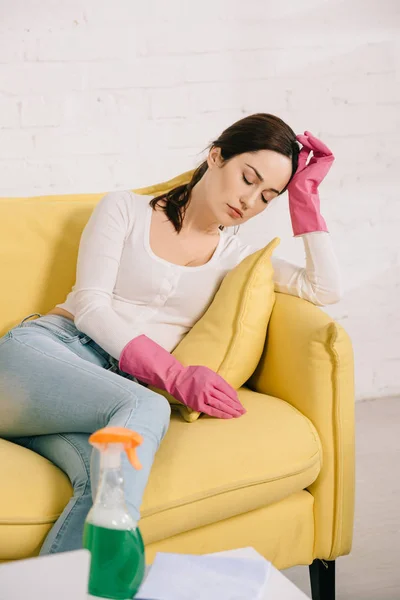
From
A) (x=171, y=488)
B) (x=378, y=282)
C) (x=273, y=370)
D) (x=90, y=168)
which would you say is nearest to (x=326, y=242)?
(x=273, y=370)

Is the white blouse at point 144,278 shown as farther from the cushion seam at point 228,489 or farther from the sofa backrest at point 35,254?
the cushion seam at point 228,489

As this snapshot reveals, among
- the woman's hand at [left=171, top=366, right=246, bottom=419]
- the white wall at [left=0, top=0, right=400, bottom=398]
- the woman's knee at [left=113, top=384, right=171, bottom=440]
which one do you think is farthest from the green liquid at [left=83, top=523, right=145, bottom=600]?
the white wall at [left=0, top=0, right=400, bottom=398]

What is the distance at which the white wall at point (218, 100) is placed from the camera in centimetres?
263

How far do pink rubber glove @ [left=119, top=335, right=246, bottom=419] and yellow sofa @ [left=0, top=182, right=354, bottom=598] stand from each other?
38mm

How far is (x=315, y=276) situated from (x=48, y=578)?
1.17 m

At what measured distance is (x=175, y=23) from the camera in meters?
2.76

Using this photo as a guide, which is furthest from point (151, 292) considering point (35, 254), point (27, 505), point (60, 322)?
point (27, 505)

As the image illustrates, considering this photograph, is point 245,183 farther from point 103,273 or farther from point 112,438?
point 112,438

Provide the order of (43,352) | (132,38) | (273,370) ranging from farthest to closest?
(132,38) < (273,370) < (43,352)

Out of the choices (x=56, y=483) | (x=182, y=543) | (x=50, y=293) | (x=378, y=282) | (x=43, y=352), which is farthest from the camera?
(x=378, y=282)

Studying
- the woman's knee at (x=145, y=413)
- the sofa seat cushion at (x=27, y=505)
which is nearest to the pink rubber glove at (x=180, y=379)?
the woman's knee at (x=145, y=413)

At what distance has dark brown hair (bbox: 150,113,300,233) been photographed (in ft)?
5.95

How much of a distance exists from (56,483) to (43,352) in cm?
33

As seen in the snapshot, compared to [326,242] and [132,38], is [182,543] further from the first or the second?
[132,38]
